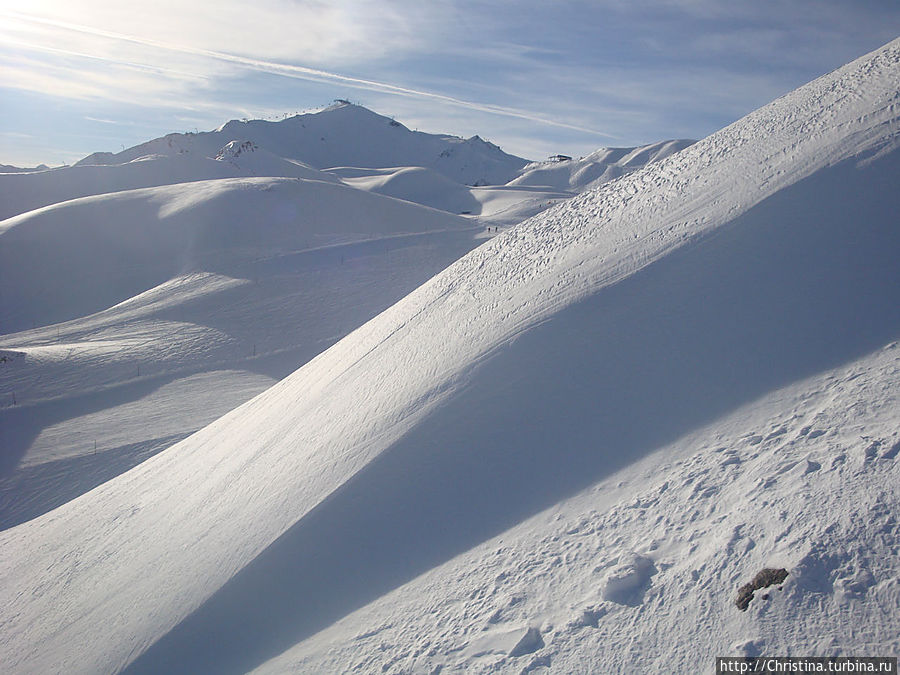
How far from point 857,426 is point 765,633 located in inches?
48.1

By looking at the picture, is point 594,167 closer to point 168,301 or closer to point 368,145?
point 368,145

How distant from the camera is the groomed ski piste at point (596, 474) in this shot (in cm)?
271

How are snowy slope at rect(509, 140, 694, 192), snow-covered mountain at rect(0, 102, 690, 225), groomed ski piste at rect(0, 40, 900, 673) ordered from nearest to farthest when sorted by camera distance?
groomed ski piste at rect(0, 40, 900, 673)
snow-covered mountain at rect(0, 102, 690, 225)
snowy slope at rect(509, 140, 694, 192)

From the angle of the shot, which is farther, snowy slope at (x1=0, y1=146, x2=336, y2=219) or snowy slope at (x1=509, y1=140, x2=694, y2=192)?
snowy slope at (x1=509, y1=140, x2=694, y2=192)

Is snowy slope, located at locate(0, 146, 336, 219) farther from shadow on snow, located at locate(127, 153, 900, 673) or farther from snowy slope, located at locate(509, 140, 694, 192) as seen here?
shadow on snow, located at locate(127, 153, 900, 673)

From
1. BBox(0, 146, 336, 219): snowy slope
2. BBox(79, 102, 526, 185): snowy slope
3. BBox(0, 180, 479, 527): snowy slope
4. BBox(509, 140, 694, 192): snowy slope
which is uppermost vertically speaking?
BBox(79, 102, 526, 185): snowy slope

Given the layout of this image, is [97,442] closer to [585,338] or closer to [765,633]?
[585,338]

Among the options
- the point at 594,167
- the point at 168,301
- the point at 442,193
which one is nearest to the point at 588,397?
the point at 168,301

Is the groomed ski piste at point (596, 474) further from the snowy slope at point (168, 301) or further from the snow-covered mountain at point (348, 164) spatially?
the snow-covered mountain at point (348, 164)

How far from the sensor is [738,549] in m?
2.74

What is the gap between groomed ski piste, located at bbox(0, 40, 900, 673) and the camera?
2709 mm

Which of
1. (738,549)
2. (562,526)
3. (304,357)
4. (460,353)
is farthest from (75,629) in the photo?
(304,357)

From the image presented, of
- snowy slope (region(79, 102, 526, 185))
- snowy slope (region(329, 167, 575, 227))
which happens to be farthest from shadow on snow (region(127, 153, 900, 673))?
snowy slope (region(79, 102, 526, 185))

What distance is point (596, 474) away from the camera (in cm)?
368
